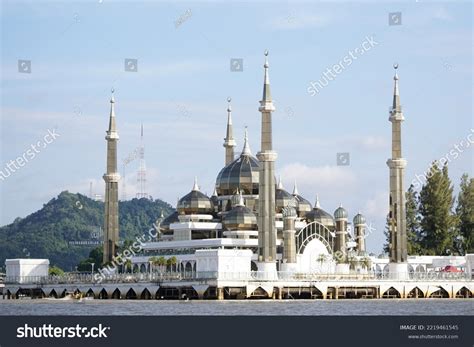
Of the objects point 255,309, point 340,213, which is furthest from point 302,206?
point 255,309

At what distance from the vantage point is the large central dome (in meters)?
114

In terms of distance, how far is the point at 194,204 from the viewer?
371 ft

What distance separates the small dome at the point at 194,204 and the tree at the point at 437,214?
24.1 meters

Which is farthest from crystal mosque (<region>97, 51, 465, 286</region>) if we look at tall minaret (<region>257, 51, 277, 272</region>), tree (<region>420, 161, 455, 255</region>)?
tree (<region>420, 161, 455, 255</region>)

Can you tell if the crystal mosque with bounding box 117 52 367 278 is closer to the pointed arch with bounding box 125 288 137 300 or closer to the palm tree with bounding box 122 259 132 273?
the palm tree with bounding box 122 259 132 273

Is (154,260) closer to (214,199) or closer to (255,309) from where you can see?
(214,199)

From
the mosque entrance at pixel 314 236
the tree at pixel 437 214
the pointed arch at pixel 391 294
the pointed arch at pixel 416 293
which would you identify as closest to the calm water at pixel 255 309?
the pointed arch at pixel 391 294

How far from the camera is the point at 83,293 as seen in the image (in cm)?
10475

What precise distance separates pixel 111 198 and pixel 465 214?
3649 centimetres

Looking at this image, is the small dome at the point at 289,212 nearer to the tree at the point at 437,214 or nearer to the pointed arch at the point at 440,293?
the pointed arch at the point at 440,293

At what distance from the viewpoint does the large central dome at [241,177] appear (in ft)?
373

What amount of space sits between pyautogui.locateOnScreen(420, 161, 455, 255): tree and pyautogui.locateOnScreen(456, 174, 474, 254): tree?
1794mm
